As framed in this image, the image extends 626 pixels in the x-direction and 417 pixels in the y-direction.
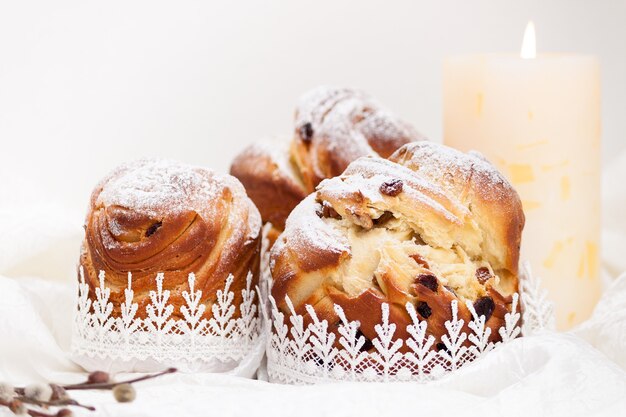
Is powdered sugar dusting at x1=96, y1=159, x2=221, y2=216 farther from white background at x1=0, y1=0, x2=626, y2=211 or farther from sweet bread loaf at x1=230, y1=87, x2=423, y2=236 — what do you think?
white background at x1=0, y1=0, x2=626, y2=211

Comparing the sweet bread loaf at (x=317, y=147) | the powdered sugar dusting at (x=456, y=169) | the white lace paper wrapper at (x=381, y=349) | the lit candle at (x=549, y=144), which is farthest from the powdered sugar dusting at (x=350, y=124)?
the white lace paper wrapper at (x=381, y=349)

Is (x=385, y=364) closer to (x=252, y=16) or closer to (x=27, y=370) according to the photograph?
(x=27, y=370)

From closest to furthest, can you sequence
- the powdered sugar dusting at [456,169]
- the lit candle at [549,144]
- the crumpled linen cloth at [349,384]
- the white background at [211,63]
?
the crumpled linen cloth at [349,384] < the powdered sugar dusting at [456,169] < the lit candle at [549,144] < the white background at [211,63]

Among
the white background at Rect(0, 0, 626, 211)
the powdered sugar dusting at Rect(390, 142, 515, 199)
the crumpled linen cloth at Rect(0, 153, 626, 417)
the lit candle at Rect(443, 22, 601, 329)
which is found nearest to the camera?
the crumpled linen cloth at Rect(0, 153, 626, 417)

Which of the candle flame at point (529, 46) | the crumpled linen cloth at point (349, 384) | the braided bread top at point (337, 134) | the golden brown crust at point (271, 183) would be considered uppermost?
the candle flame at point (529, 46)

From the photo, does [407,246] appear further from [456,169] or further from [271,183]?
[271,183]

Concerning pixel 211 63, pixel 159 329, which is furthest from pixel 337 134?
pixel 211 63

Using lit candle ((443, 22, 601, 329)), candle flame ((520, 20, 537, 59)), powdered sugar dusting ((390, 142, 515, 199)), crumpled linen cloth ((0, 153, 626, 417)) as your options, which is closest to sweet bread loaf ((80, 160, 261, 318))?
crumpled linen cloth ((0, 153, 626, 417))

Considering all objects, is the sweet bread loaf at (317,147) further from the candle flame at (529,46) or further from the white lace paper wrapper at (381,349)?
the white lace paper wrapper at (381,349)

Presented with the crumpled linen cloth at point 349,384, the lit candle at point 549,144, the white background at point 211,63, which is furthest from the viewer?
the white background at point 211,63
